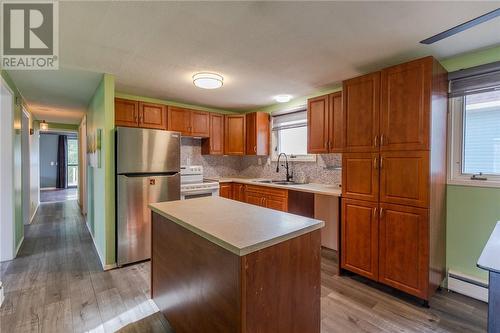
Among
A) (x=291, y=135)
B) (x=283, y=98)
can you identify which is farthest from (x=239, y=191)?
(x=283, y=98)

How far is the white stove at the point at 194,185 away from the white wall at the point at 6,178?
2.06 meters

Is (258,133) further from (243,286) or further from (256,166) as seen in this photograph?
(243,286)

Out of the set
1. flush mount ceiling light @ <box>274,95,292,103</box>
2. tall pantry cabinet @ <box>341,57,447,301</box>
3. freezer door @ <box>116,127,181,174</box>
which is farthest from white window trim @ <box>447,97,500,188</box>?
freezer door @ <box>116,127,181,174</box>

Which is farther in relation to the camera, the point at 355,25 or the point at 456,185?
the point at 456,185

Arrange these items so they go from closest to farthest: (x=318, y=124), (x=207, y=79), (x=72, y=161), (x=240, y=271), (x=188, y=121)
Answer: (x=240, y=271), (x=207, y=79), (x=318, y=124), (x=188, y=121), (x=72, y=161)

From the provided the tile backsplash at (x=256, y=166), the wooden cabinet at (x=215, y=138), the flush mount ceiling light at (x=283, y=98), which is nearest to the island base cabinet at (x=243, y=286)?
the tile backsplash at (x=256, y=166)

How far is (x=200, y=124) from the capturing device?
13.8 feet

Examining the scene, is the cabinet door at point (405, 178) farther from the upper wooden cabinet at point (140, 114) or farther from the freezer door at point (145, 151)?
the upper wooden cabinet at point (140, 114)

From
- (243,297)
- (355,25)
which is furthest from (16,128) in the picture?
(355,25)

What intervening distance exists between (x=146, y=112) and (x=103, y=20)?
2.02 meters

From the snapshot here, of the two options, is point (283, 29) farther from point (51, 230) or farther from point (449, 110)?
point (51, 230)

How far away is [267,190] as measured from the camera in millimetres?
3621

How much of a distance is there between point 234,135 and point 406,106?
2.90m

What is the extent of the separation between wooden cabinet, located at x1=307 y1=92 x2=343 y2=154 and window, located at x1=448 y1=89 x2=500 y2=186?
106 cm
